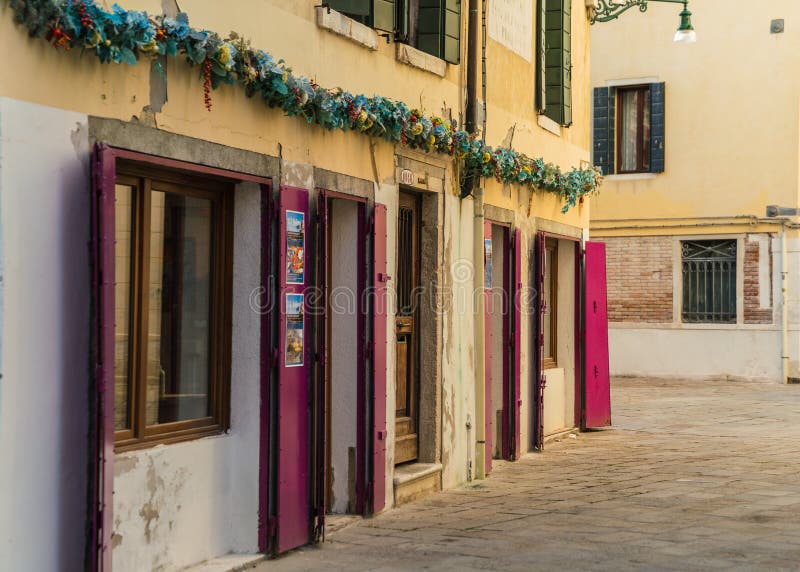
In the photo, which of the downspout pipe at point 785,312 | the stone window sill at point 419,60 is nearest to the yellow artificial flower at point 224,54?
the stone window sill at point 419,60

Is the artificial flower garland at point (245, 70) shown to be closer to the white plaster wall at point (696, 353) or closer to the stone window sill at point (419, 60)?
the stone window sill at point (419, 60)

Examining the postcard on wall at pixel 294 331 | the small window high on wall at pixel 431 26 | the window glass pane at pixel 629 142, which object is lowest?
the postcard on wall at pixel 294 331

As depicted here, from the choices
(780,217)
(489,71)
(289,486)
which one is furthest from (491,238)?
(780,217)

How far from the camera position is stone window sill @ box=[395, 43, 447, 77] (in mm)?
9289

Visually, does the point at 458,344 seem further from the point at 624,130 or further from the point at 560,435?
the point at 624,130

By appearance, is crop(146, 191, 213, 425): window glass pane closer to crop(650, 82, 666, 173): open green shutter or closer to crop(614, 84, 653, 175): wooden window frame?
crop(650, 82, 666, 173): open green shutter

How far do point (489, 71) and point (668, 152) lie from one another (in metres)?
13.0

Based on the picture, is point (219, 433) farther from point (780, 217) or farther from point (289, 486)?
point (780, 217)

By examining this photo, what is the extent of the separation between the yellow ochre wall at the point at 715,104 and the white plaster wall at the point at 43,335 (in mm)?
18596

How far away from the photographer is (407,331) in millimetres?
9930

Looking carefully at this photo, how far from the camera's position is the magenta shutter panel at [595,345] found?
1435 cm

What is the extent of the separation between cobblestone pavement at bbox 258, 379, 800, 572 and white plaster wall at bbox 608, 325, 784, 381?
817 centimetres

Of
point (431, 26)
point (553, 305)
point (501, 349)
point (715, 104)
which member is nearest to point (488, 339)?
point (501, 349)

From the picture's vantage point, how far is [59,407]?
546cm
